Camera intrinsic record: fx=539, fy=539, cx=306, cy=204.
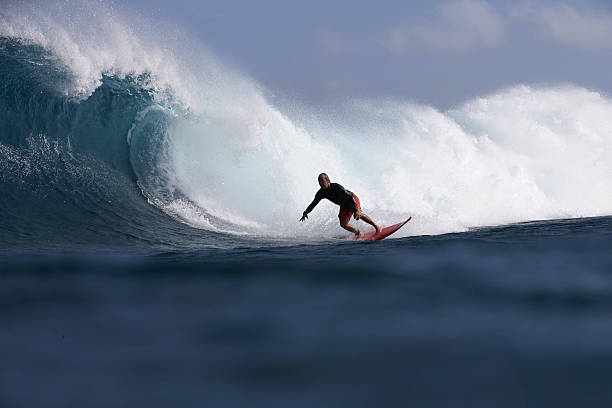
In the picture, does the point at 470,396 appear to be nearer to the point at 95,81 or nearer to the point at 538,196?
the point at 95,81

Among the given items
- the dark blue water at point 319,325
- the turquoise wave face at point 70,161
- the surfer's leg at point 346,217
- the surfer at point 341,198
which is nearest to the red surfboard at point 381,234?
the surfer at point 341,198

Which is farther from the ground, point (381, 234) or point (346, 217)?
point (346, 217)

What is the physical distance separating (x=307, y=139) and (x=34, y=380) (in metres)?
12.9

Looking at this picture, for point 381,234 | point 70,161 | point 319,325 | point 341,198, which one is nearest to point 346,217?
point 341,198

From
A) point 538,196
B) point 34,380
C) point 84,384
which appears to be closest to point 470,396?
point 84,384

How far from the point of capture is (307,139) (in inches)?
581

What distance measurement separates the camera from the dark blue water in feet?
6.55

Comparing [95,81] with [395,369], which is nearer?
[395,369]

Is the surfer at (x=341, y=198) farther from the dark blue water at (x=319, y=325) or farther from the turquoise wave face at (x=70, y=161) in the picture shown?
the dark blue water at (x=319, y=325)

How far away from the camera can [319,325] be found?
269 centimetres

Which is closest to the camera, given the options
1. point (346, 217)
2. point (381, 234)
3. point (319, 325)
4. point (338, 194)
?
point (319, 325)

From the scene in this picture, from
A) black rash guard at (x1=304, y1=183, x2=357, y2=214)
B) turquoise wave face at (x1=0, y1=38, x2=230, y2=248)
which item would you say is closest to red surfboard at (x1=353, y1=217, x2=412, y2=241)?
black rash guard at (x1=304, y1=183, x2=357, y2=214)

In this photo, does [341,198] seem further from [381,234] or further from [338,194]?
[381,234]

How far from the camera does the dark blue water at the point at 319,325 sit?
6.55ft
